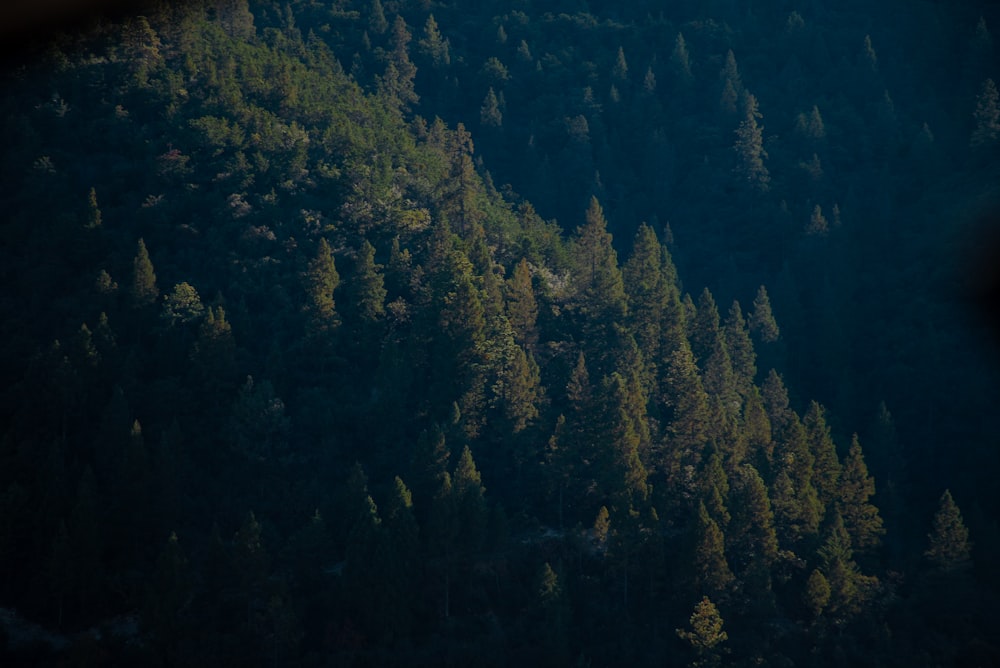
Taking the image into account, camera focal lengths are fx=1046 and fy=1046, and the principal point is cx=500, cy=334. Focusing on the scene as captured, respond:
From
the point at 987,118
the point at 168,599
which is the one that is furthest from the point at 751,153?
the point at 168,599

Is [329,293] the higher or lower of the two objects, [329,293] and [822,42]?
the lower

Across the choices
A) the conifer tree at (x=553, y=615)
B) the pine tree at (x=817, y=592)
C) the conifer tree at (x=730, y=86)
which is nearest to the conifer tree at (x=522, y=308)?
the conifer tree at (x=553, y=615)

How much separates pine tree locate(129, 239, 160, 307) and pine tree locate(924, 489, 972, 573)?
59400 mm

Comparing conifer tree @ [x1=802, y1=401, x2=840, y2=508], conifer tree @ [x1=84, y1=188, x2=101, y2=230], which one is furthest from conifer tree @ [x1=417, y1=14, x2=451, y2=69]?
conifer tree @ [x1=802, y1=401, x2=840, y2=508]

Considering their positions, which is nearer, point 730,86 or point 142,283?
point 142,283

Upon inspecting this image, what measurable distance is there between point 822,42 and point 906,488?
73050mm

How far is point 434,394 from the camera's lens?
7906 cm

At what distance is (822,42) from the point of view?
13738cm

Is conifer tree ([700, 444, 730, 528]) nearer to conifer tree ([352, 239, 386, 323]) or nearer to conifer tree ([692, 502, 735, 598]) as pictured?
conifer tree ([692, 502, 735, 598])

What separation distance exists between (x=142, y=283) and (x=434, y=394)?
75.8 ft

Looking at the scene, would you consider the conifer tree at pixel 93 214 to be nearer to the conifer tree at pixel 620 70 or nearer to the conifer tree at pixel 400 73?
the conifer tree at pixel 400 73

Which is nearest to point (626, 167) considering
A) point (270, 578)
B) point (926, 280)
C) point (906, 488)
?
point (926, 280)

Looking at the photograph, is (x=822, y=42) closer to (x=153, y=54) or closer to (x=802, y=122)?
(x=802, y=122)

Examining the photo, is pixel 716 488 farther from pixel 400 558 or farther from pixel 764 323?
pixel 764 323
